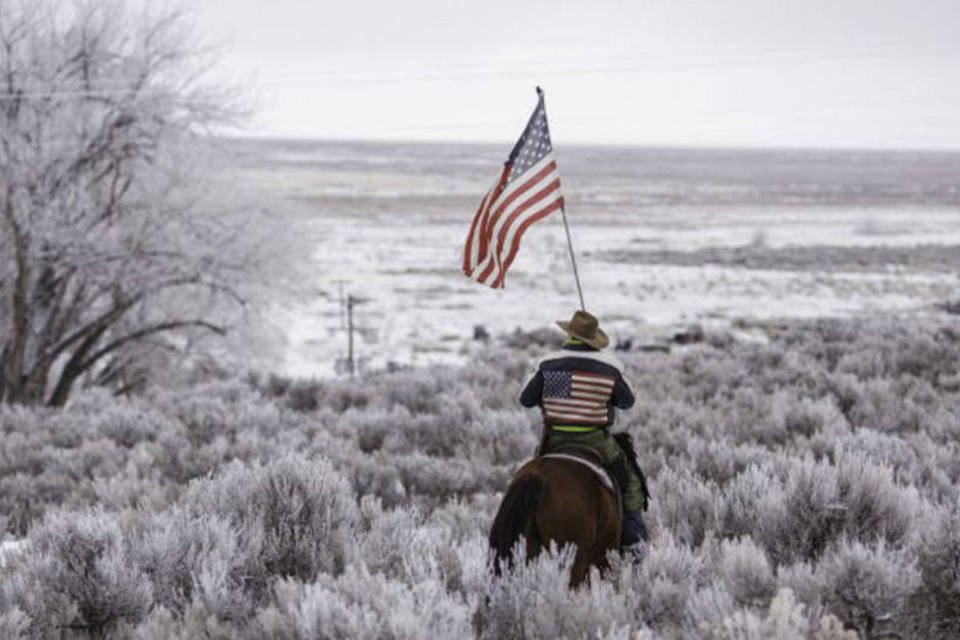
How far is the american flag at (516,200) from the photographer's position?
593cm

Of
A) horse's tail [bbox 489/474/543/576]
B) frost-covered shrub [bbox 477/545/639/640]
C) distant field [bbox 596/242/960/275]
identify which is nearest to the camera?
frost-covered shrub [bbox 477/545/639/640]

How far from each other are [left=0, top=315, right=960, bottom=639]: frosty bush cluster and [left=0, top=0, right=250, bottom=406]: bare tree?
6.85 metres

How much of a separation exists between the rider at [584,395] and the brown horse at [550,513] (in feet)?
0.80

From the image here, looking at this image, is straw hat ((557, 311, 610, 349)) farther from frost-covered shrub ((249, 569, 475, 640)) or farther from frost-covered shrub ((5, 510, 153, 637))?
frost-covered shrub ((5, 510, 153, 637))

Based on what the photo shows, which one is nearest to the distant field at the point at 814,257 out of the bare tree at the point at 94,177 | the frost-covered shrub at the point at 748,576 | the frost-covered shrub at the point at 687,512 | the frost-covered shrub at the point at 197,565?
the bare tree at the point at 94,177

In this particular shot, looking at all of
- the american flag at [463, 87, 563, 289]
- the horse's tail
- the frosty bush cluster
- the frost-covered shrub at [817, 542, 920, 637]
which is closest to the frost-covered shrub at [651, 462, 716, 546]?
the frosty bush cluster

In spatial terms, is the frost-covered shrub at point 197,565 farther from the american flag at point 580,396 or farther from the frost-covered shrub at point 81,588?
the american flag at point 580,396

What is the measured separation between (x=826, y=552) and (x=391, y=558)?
212cm

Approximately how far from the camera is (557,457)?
184 inches

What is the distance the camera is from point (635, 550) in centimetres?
495

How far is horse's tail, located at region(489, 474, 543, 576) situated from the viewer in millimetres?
4555

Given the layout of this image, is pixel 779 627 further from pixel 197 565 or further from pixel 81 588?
pixel 81 588

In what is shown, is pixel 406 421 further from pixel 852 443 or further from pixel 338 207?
pixel 338 207

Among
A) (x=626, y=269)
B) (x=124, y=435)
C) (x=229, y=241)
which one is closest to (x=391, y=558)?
(x=124, y=435)
